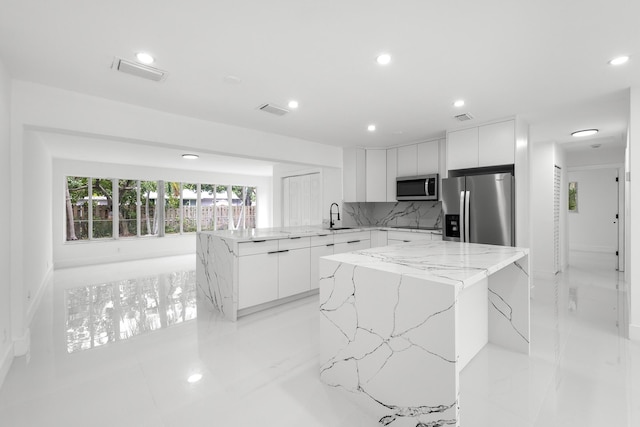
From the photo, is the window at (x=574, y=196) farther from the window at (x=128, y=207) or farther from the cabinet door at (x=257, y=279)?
the window at (x=128, y=207)

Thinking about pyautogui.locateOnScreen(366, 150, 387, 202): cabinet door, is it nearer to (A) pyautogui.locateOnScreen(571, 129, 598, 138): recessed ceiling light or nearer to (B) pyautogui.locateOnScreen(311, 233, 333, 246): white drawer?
(B) pyautogui.locateOnScreen(311, 233, 333, 246): white drawer

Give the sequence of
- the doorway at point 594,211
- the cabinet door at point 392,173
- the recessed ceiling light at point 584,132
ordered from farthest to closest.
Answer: the doorway at point 594,211 → the cabinet door at point 392,173 → the recessed ceiling light at point 584,132

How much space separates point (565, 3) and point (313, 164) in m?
3.83

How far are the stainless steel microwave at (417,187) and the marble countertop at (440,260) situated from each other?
2.25 m

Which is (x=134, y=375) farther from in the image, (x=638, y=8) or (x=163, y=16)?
(x=638, y=8)

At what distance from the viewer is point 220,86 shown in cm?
279

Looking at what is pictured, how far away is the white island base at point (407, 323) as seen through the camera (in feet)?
4.96

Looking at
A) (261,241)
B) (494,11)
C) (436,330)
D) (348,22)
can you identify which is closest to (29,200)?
(261,241)

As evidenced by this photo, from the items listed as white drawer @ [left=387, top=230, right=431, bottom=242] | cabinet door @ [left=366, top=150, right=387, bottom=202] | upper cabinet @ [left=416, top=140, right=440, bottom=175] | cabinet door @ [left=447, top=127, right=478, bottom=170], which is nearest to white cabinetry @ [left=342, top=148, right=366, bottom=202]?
cabinet door @ [left=366, top=150, right=387, bottom=202]

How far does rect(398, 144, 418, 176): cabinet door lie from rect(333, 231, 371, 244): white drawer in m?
1.29

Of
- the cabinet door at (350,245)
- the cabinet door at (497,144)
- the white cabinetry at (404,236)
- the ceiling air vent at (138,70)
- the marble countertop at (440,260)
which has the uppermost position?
the ceiling air vent at (138,70)

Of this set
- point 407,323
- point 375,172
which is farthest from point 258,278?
point 375,172

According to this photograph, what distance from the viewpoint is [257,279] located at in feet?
11.4

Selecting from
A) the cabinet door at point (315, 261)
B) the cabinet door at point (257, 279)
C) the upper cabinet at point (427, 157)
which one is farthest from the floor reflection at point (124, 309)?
the upper cabinet at point (427, 157)
